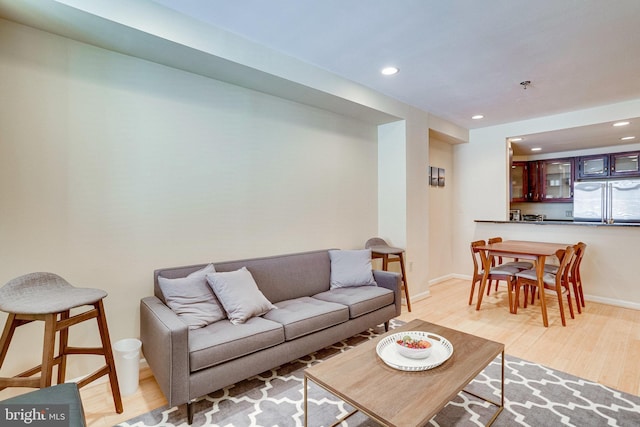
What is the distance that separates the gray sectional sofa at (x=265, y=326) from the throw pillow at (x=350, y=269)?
0.20ft

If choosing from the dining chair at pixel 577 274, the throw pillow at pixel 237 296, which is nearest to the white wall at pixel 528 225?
the dining chair at pixel 577 274

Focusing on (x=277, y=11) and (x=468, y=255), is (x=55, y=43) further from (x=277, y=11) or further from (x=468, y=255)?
(x=468, y=255)

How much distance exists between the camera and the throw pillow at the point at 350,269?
3.37 metres

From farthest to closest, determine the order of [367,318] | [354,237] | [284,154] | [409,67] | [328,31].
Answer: [354,237] < [284,154] < [409,67] < [367,318] < [328,31]

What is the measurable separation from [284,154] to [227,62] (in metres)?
1.10

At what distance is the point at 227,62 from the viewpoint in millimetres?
2586

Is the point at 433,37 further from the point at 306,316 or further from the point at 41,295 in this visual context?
the point at 41,295

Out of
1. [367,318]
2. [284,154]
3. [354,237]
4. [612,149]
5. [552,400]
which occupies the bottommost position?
[552,400]

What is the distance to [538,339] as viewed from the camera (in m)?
3.16

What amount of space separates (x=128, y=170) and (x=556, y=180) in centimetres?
738

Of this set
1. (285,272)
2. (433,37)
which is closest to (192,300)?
(285,272)

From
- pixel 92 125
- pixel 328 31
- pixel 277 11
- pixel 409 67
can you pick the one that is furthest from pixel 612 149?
pixel 92 125

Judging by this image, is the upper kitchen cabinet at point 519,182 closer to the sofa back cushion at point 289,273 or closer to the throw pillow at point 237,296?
the sofa back cushion at point 289,273

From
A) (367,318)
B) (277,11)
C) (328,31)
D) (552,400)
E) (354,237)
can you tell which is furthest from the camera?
(354,237)
